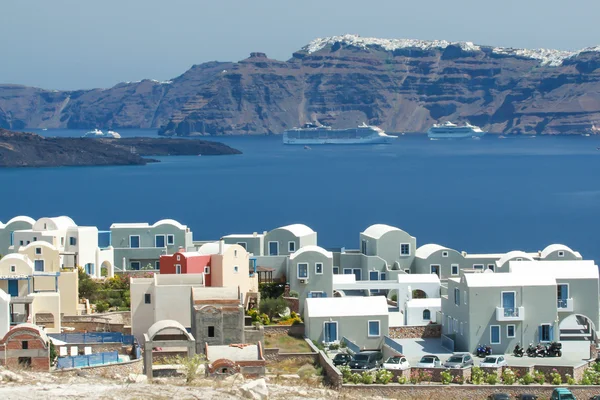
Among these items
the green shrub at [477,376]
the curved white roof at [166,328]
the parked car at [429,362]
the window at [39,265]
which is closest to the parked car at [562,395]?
the green shrub at [477,376]

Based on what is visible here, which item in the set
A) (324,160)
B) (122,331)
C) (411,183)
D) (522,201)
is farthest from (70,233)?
(324,160)

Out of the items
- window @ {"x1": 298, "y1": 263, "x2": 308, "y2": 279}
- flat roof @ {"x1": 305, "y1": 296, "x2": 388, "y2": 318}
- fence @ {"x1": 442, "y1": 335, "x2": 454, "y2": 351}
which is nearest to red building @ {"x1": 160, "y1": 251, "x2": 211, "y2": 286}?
window @ {"x1": 298, "y1": 263, "x2": 308, "y2": 279}

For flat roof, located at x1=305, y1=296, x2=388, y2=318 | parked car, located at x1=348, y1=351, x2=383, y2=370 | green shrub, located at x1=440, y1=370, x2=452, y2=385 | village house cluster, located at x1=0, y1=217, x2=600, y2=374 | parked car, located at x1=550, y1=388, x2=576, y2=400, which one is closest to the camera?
parked car, located at x1=550, y1=388, x2=576, y2=400

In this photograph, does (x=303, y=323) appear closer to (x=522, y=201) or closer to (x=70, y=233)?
(x=70, y=233)

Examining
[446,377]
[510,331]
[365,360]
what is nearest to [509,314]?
[510,331]

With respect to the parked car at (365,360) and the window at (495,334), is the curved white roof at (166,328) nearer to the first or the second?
the parked car at (365,360)

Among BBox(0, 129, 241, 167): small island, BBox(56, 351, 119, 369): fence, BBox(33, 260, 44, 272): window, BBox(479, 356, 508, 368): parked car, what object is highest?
BBox(0, 129, 241, 167): small island

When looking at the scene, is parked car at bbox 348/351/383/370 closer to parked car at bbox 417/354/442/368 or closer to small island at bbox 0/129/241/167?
parked car at bbox 417/354/442/368

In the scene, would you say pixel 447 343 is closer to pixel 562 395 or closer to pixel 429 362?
pixel 429 362
